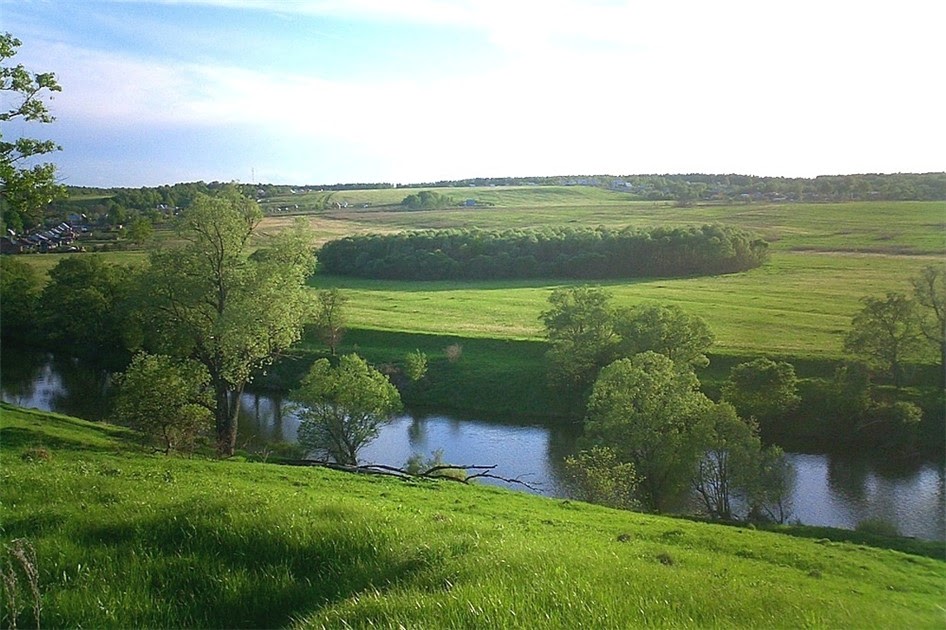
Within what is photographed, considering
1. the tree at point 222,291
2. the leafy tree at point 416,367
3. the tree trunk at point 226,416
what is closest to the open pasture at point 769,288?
the leafy tree at point 416,367

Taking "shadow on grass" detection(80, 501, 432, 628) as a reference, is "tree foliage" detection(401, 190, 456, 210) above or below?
above

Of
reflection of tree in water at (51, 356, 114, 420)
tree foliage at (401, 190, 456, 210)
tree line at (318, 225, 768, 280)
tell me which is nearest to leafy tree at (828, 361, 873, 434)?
tree line at (318, 225, 768, 280)

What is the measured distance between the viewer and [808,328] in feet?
172

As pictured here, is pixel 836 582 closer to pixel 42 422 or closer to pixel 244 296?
pixel 244 296

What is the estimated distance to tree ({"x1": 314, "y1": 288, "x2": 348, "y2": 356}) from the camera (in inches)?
2287

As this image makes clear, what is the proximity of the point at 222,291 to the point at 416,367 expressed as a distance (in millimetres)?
26986

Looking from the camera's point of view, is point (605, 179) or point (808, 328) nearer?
point (808, 328)

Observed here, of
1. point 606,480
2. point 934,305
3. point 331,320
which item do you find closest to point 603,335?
point 934,305

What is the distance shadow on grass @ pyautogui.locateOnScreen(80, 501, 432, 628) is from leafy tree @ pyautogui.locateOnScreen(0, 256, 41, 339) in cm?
6483

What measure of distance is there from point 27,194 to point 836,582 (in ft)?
64.2

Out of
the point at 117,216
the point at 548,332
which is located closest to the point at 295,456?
the point at 548,332

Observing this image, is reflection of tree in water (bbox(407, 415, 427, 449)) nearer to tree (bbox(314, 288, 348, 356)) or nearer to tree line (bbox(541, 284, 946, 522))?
tree line (bbox(541, 284, 946, 522))

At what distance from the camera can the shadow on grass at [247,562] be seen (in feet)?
21.7

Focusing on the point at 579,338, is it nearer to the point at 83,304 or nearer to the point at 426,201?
the point at 83,304
